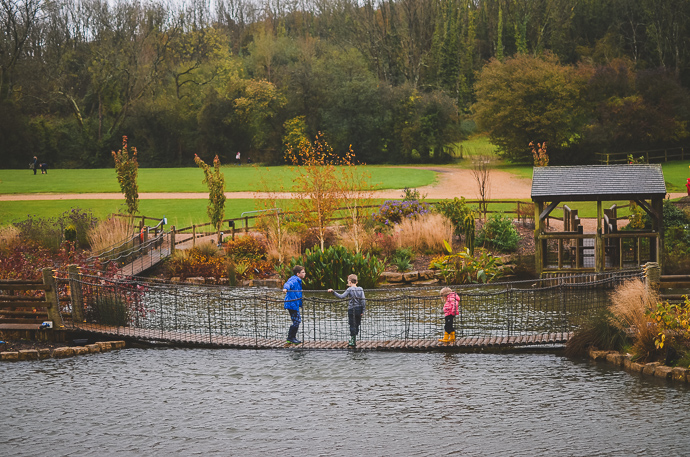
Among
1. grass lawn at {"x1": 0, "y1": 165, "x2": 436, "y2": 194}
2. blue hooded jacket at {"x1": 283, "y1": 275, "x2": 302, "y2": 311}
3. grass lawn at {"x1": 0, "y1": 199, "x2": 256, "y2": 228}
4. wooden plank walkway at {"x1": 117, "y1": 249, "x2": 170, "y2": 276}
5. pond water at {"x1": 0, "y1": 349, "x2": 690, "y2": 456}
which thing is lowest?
pond water at {"x1": 0, "y1": 349, "x2": 690, "y2": 456}

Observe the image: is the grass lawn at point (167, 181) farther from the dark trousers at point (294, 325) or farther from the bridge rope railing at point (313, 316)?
the dark trousers at point (294, 325)

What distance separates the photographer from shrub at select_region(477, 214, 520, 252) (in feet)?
84.5

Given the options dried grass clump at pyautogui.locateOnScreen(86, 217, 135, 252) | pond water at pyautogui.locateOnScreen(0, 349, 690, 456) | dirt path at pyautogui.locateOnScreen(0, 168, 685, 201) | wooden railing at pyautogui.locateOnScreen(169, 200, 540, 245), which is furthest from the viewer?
dirt path at pyautogui.locateOnScreen(0, 168, 685, 201)

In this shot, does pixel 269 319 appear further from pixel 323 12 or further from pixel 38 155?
pixel 323 12

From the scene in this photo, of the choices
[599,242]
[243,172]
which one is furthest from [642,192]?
[243,172]

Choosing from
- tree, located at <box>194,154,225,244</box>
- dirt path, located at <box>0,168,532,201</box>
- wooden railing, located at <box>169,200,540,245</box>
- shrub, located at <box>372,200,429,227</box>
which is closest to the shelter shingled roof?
shrub, located at <box>372,200,429,227</box>

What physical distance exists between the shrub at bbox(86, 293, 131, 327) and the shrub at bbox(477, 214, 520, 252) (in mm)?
13825

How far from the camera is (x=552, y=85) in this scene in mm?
58625

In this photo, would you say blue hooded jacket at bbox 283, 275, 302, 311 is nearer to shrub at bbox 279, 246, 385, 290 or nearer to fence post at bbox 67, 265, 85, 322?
fence post at bbox 67, 265, 85, 322

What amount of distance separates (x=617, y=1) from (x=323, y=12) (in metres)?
43.6

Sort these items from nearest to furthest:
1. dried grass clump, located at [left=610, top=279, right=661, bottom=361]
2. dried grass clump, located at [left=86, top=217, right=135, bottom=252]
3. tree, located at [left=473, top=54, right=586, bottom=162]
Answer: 1. dried grass clump, located at [left=610, top=279, right=661, bottom=361]
2. dried grass clump, located at [left=86, top=217, right=135, bottom=252]
3. tree, located at [left=473, top=54, right=586, bottom=162]

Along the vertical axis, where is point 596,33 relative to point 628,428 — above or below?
above

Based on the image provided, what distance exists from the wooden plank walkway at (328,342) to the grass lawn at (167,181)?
2756 centimetres

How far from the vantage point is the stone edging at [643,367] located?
11.9 meters
